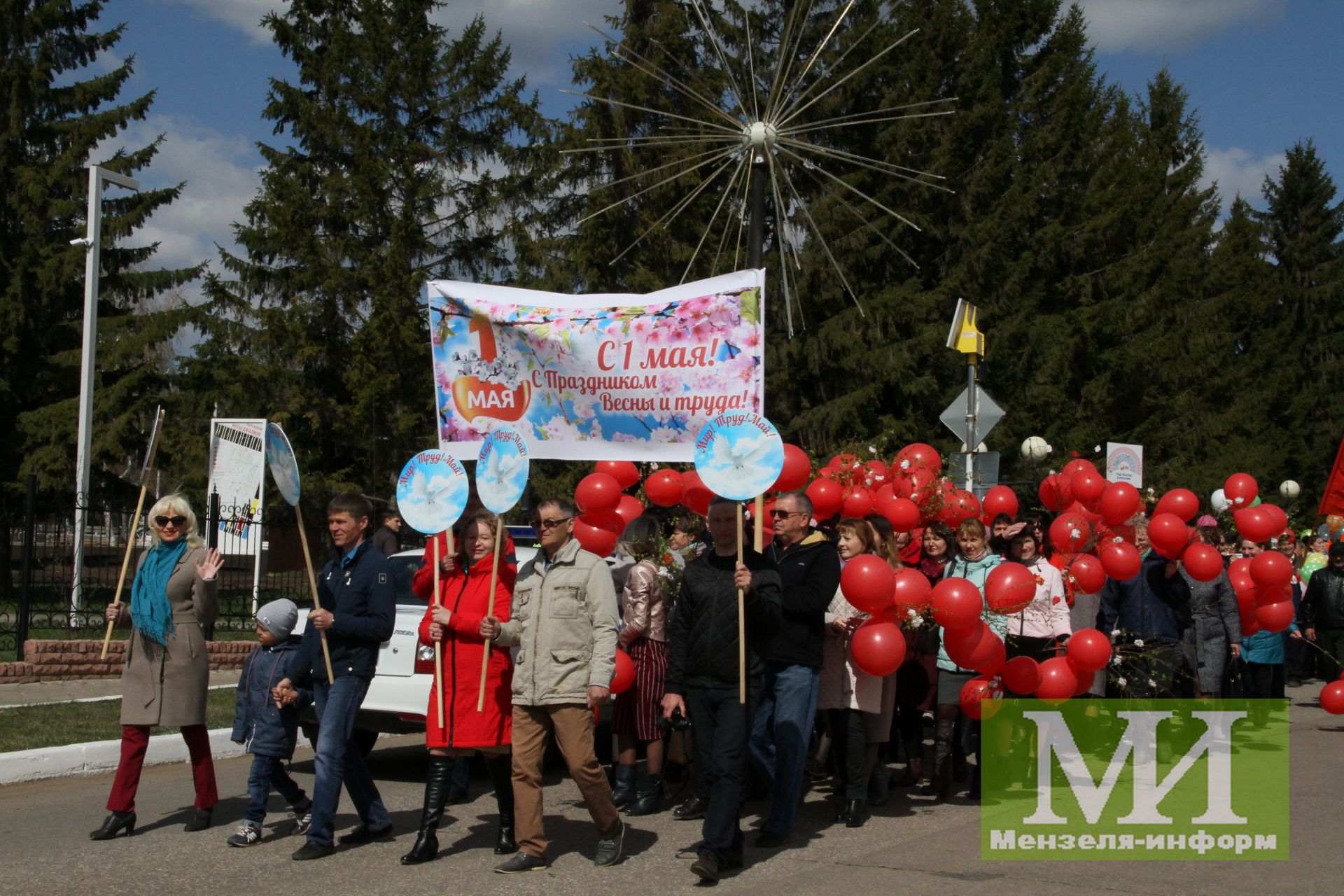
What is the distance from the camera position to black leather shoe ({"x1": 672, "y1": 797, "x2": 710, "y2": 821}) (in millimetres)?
7680

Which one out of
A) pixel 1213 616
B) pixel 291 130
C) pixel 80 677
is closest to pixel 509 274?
pixel 291 130

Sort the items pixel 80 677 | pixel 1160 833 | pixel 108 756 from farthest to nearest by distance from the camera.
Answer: pixel 80 677 → pixel 108 756 → pixel 1160 833

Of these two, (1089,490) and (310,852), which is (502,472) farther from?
(1089,490)

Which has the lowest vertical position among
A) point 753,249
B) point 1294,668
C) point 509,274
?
point 1294,668

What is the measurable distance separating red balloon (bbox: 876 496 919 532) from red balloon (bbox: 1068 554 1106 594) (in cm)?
110

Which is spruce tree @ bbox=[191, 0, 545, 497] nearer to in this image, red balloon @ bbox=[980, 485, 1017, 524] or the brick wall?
the brick wall

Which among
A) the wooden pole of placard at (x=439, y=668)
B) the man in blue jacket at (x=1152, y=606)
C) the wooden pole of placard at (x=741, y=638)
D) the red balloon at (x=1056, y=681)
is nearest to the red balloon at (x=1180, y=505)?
the man in blue jacket at (x=1152, y=606)

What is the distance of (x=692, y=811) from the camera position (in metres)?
7.70

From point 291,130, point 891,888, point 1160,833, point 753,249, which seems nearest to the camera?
point 891,888

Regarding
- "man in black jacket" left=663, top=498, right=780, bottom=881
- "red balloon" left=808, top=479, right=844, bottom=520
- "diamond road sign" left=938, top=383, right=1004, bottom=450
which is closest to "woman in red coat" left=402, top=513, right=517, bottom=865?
"man in black jacket" left=663, top=498, right=780, bottom=881

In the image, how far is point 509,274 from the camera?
27453mm

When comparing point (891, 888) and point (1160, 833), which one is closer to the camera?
point (891, 888)

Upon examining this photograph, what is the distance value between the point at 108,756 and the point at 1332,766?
872cm

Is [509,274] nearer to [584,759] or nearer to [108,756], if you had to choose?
[108,756]
